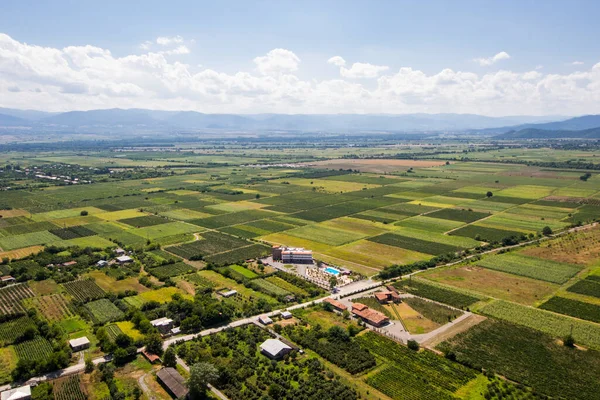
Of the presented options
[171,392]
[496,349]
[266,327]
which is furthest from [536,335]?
[171,392]

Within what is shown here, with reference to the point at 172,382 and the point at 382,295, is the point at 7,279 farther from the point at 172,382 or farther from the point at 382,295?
the point at 382,295

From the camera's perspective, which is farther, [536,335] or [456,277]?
[456,277]

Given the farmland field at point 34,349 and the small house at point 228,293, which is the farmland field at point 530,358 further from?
the farmland field at point 34,349

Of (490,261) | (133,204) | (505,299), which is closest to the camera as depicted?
(505,299)

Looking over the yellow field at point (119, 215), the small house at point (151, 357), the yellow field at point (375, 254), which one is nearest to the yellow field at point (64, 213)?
the yellow field at point (119, 215)

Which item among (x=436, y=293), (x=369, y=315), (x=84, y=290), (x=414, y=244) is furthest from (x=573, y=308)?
(x=84, y=290)

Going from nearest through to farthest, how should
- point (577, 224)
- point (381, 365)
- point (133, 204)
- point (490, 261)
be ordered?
point (381, 365) → point (490, 261) → point (577, 224) → point (133, 204)

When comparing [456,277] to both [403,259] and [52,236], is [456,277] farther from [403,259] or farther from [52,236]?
[52,236]
